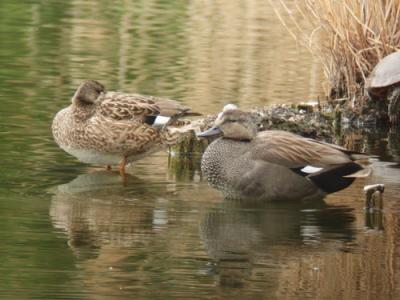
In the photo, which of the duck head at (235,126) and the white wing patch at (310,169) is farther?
the duck head at (235,126)

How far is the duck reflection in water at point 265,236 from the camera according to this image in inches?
316

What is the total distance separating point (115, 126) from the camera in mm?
11258

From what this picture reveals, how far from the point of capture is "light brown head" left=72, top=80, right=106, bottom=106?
37.2 ft

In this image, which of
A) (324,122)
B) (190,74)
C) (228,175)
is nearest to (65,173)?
(228,175)

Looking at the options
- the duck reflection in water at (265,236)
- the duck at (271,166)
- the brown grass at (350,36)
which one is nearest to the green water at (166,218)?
the duck reflection in water at (265,236)

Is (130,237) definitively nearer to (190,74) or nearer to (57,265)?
(57,265)

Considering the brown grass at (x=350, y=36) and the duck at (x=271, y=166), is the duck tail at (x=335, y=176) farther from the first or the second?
the brown grass at (x=350, y=36)

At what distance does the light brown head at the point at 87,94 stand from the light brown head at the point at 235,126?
145 centimetres

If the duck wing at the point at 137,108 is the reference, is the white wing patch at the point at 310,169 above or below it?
below

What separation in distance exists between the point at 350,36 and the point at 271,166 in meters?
4.08

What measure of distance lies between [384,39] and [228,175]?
14.4ft

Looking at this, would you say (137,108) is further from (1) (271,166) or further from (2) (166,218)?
(2) (166,218)

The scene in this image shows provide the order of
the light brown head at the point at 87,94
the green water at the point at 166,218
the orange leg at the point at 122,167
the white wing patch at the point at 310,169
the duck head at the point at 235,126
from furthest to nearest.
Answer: the light brown head at the point at 87,94
the orange leg at the point at 122,167
the duck head at the point at 235,126
the white wing patch at the point at 310,169
the green water at the point at 166,218

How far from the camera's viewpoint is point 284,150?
10164mm
